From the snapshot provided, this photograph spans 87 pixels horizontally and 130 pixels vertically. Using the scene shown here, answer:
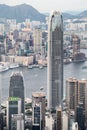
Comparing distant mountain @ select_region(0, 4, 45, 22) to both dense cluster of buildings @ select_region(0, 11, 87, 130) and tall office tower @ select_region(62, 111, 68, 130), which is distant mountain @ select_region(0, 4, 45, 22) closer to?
dense cluster of buildings @ select_region(0, 11, 87, 130)

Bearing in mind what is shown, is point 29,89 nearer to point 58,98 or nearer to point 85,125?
point 58,98

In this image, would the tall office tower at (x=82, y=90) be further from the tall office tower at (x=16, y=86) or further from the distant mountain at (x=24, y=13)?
the distant mountain at (x=24, y=13)

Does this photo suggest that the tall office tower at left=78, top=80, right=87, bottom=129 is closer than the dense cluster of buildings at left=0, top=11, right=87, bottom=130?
No

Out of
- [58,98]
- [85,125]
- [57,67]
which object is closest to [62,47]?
[57,67]

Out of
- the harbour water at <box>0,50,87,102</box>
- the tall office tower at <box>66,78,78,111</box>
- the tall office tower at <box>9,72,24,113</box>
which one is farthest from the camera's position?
the harbour water at <box>0,50,87,102</box>

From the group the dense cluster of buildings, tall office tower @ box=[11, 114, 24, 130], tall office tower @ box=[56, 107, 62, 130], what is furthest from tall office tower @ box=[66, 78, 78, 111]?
tall office tower @ box=[11, 114, 24, 130]

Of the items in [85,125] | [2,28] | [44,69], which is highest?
[2,28]

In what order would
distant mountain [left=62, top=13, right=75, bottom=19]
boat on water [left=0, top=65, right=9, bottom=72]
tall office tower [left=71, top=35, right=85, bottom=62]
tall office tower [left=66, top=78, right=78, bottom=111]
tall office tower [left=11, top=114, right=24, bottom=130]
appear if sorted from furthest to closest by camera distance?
tall office tower [left=71, top=35, right=85, bottom=62] → boat on water [left=0, top=65, right=9, bottom=72] → distant mountain [left=62, top=13, right=75, bottom=19] → tall office tower [left=66, top=78, right=78, bottom=111] → tall office tower [left=11, top=114, right=24, bottom=130]
